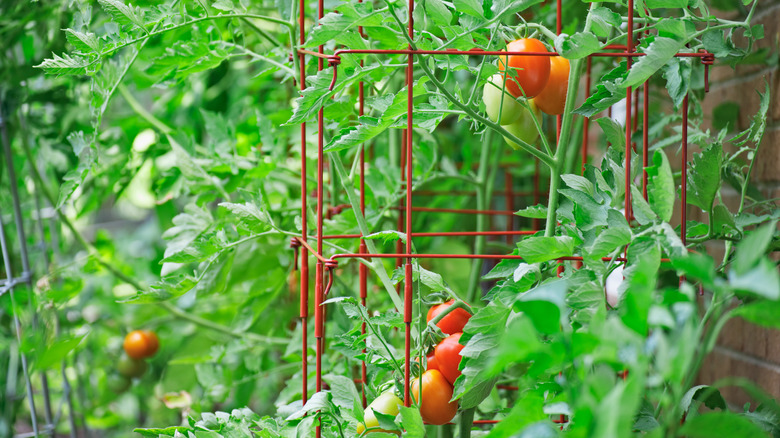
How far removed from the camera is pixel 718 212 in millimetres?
512

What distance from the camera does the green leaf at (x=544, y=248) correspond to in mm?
448

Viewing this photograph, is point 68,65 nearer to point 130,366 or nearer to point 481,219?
point 481,219

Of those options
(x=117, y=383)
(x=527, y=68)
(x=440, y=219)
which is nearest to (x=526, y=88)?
(x=527, y=68)

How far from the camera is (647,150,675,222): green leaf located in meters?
0.40

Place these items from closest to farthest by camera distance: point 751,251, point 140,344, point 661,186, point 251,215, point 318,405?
1. point 751,251
2. point 661,186
3. point 318,405
4. point 251,215
5. point 140,344

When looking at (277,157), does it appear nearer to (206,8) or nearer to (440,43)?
(206,8)

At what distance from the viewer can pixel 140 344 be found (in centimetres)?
122

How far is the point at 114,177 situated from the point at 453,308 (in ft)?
2.07

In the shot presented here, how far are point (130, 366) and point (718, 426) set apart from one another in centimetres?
116

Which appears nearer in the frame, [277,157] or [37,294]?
[277,157]

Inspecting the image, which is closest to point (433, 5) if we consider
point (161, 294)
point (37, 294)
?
point (161, 294)

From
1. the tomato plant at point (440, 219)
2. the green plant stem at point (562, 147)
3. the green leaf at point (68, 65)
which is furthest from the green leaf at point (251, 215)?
the green plant stem at point (562, 147)

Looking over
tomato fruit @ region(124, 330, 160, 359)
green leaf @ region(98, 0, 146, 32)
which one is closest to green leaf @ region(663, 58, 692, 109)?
green leaf @ region(98, 0, 146, 32)

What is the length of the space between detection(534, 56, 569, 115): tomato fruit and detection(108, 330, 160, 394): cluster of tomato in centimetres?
93
